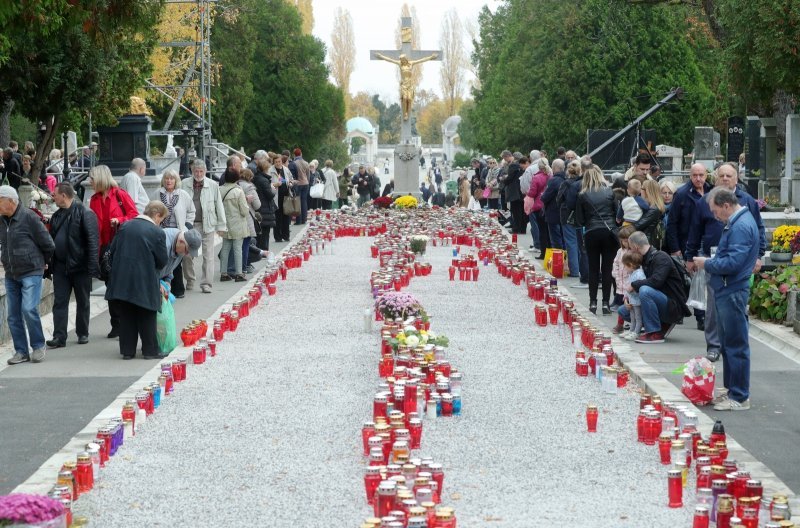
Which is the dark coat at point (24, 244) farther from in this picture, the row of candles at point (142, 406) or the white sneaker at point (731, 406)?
the white sneaker at point (731, 406)

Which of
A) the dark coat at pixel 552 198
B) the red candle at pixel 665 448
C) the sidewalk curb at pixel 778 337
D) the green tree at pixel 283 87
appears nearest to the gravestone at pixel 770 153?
the dark coat at pixel 552 198

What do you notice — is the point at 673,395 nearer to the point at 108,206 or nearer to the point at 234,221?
the point at 108,206

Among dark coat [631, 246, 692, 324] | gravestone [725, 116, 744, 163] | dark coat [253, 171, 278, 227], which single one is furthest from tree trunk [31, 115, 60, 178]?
gravestone [725, 116, 744, 163]

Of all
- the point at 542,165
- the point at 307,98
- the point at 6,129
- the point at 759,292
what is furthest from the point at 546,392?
the point at 307,98

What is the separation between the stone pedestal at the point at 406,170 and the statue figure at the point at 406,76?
2.33m

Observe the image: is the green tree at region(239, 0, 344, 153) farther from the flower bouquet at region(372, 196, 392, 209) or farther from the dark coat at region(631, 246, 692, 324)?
the dark coat at region(631, 246, 692, 324)

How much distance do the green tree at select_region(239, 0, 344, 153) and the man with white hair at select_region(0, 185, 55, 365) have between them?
6047 cm

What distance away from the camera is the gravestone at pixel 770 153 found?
39.2 meters

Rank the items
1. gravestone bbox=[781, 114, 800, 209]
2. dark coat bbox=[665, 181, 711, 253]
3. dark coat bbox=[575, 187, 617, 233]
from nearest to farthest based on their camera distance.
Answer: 1. dark coat bbox=[665, 181, 711, 253]
2. dark coat bbox=[575, 187, 617, 233]
3. gravestone bbox=[781, 114, 800, 209]

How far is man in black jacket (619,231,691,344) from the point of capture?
13750mm

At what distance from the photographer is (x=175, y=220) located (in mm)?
17188

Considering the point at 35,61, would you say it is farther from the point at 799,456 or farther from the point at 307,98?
the point at 307,98

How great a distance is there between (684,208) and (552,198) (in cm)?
671

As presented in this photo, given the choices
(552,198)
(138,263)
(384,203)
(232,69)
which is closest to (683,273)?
(138,263)
